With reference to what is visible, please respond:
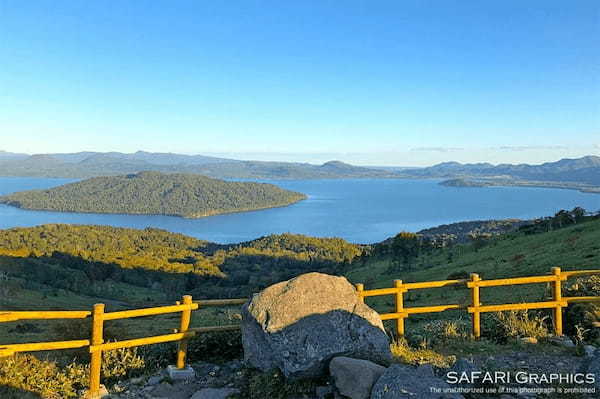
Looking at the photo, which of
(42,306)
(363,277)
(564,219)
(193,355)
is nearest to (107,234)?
(42,306)

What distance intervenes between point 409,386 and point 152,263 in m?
135

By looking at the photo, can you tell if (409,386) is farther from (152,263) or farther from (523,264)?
(152,263)

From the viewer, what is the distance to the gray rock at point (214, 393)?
320 inches

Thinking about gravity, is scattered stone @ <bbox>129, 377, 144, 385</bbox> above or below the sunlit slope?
above

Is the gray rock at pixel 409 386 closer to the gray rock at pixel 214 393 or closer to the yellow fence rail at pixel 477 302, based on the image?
the gray rock at pixel 214 393

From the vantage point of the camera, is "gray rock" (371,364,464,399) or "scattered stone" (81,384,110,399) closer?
"gray rock" (371,364,464,399)

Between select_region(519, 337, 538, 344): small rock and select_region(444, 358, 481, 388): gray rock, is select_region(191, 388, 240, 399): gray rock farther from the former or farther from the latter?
select_region(519, 337, 538, 344): small rock

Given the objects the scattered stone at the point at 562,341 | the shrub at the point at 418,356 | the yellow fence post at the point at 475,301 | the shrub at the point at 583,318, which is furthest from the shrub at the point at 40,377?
the shrub at the point at 583,318

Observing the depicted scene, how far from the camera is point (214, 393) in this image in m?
8.25

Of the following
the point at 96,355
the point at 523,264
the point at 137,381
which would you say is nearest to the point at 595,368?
the point at 137,381

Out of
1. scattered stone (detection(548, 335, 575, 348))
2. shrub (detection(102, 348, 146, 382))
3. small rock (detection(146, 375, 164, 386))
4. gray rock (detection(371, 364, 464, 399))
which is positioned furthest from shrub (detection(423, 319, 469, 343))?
shrub (detection(102, 348, 146, 382))

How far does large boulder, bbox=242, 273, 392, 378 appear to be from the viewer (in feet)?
26.4

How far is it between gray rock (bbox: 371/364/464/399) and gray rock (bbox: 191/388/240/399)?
116 inches

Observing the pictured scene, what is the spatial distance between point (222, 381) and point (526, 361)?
22.1 feet
